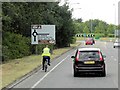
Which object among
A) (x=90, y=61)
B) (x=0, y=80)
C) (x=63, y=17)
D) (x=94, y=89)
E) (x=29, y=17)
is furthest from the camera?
(x=63, y=17)

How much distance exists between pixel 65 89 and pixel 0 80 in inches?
178

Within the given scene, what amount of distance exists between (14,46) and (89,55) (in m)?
19.7

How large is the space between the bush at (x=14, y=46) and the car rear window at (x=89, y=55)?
46.3 ft

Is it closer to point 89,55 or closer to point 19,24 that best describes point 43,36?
point 19,24

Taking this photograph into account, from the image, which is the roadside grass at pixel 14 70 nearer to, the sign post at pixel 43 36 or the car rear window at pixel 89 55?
the car rear window at pixel 89 55

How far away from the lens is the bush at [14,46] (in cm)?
4028

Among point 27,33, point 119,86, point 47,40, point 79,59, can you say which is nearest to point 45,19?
point 27,33

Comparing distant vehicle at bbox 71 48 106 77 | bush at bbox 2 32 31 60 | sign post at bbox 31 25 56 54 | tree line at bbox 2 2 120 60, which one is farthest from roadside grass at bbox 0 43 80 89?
sign post at bbox 31 25 56 54

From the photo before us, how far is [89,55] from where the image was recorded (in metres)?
24.1

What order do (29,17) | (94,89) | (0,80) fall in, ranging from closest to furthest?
(94,89)
(0,80)
(29,17)

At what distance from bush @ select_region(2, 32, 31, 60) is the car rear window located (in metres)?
14.1

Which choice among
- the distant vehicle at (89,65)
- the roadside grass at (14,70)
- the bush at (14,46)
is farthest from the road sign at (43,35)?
the distant vehicle at (89,65)

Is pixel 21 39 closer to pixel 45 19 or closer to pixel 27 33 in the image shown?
pixel 27 33

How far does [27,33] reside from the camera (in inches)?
2095
